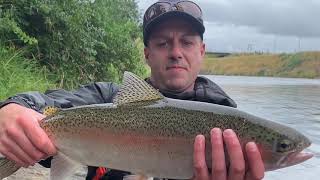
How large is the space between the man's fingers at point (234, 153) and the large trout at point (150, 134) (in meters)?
0.08

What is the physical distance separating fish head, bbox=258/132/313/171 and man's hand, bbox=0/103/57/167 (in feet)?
4.20

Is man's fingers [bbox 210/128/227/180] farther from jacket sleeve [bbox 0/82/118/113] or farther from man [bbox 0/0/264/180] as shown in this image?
jacket sleeve [bbox 0/82/118/113]

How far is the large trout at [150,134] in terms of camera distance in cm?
302

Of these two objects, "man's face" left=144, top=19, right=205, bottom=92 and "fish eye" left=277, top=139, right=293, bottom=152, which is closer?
"fish eye" left=277, top=139, right=293, bottom=152

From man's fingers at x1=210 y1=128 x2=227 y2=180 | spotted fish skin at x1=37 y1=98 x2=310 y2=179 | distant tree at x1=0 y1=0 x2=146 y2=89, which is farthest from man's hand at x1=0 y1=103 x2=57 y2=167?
distant tree at x1=0 y1=0 x2=146 y2=89

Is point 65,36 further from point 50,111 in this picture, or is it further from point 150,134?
point 150,134

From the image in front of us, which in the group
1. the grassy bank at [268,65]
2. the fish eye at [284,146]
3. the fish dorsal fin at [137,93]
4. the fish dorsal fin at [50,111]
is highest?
the fish dorsal fin at [137,93]

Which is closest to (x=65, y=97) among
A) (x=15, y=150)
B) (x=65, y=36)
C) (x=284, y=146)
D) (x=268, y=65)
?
(x=15, y=150)

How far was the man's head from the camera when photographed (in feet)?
13.7

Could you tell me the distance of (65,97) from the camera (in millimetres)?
3617

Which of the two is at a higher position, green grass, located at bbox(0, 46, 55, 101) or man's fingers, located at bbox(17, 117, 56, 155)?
man's fingers, located at bbox(17, 117, 56, 155)

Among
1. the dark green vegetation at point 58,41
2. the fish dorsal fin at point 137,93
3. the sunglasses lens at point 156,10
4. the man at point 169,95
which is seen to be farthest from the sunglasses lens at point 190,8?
the dark green vegetation at point 58,41

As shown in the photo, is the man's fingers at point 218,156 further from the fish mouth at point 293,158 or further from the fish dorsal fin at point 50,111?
the fish dorsal fin at point 50,111

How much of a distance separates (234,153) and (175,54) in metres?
1.44
